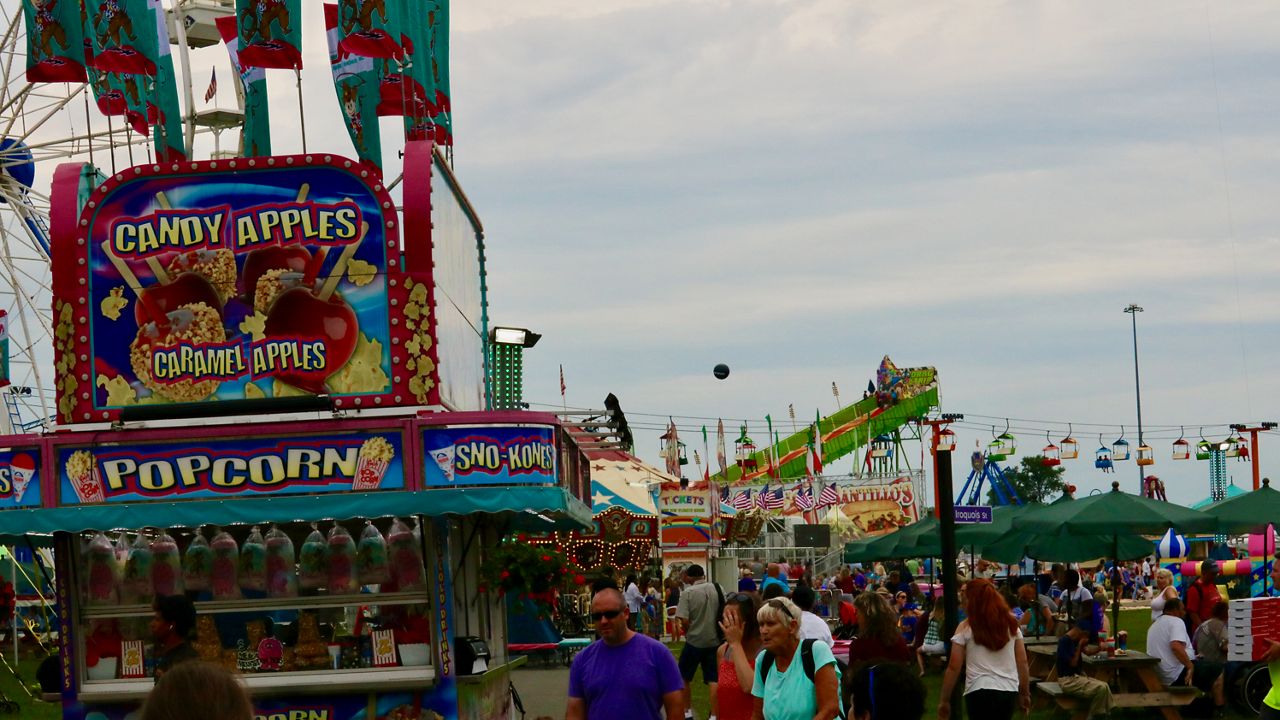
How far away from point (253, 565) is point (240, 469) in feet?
2.61

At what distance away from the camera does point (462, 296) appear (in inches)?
616

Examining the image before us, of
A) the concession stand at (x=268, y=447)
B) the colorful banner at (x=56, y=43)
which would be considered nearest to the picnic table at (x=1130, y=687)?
the concession stand at (x=268, y=447)

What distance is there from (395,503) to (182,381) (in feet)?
7.06

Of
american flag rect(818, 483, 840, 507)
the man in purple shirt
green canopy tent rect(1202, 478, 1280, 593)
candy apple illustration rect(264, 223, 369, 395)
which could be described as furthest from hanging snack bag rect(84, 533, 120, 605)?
american flag rect(818, 483, 840, 507)

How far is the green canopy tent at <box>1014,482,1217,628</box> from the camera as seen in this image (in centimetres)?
1841

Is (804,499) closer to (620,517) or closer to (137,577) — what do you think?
(620,517)

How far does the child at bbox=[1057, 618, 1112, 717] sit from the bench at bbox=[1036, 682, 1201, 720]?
0.09 meters

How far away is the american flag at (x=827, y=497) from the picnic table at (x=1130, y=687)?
36145mm

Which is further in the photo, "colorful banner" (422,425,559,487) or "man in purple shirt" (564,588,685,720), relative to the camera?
"colorful banner" (422,425,559,487)

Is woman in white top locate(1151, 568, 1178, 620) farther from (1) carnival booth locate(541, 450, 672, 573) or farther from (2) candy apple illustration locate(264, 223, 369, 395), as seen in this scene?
(1) carnival booth locate(541, 450, 672, 573)

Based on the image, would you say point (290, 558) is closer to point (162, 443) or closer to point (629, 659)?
point (162, 443)

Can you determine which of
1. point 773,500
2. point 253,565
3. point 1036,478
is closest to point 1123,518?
point 253,565

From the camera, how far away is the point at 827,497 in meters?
53.4

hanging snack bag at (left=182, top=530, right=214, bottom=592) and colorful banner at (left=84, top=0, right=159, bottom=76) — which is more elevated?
colorful banner at (left=84, top=0, right=159, bottom=76)
